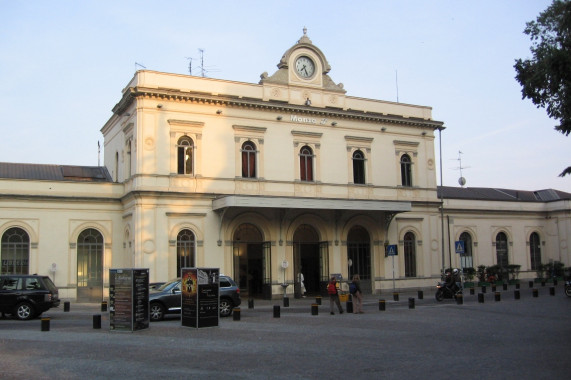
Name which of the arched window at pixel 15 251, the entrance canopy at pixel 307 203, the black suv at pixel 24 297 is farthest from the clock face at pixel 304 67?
the black suv at pixel 24 297

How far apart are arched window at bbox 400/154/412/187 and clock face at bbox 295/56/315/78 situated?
26.5 ft

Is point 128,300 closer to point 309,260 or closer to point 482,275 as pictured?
point 309,260

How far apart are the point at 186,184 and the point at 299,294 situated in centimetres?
858

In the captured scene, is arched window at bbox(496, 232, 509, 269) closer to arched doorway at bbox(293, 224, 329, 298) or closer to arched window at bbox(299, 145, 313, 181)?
arched doorway at bbox(293, 224, 329, 298)

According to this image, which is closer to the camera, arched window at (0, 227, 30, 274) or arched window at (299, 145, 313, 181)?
arched window at (0, 227, 30, 274)

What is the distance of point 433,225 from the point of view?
3931 cm

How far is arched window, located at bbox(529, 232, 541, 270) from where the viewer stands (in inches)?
1839

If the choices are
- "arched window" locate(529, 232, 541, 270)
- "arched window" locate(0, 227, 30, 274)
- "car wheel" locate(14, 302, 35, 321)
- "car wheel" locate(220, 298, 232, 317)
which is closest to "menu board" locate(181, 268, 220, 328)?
"car wheel" locate(220, 298, 232, 317)

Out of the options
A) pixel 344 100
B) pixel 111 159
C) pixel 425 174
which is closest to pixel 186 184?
pixel 111 159

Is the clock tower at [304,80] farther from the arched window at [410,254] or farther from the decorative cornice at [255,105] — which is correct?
the arched window at [410,254]

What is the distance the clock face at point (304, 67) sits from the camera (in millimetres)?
35906

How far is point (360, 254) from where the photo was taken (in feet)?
121

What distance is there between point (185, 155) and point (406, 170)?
47.5ft

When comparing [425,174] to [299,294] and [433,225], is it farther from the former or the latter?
[299,294]
